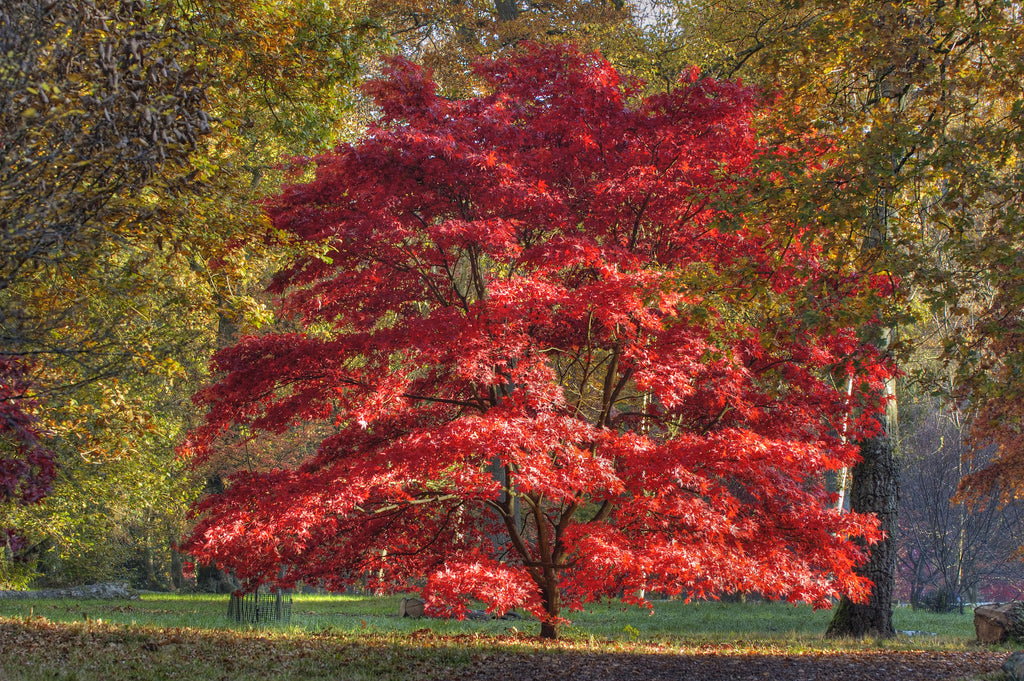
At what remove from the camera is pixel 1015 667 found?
7375 mm

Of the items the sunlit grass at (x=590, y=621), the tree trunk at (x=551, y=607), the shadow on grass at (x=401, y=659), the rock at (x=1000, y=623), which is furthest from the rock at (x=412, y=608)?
the rock at (x=1000, y=623)

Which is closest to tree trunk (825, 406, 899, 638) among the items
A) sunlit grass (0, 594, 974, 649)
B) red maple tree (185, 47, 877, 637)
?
sunlit grass (0, 594, 974, 649)

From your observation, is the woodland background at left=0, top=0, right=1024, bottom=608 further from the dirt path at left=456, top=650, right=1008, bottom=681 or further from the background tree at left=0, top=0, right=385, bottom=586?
the dirt path at left=456, top=650, right=1008, bottom=681

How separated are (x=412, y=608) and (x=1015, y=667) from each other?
36.9 feet

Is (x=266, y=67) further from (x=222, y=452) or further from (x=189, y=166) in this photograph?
(x=222, y=452)

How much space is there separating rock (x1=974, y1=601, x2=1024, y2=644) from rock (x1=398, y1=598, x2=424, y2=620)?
31.6 feet

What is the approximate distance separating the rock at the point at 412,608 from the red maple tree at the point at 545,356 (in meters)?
6.70

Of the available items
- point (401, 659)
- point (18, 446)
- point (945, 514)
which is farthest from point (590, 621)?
point (945, 514)

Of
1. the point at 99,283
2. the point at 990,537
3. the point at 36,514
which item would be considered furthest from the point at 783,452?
the point at 990,537

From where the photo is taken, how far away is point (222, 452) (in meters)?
17.9

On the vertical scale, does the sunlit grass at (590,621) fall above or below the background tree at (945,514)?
below

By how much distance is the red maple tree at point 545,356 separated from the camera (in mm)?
7766

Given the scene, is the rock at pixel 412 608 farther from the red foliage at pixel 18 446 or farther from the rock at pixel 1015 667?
the rock at pixel 1015 667

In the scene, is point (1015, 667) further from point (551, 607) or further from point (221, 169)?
point (221, 169)
